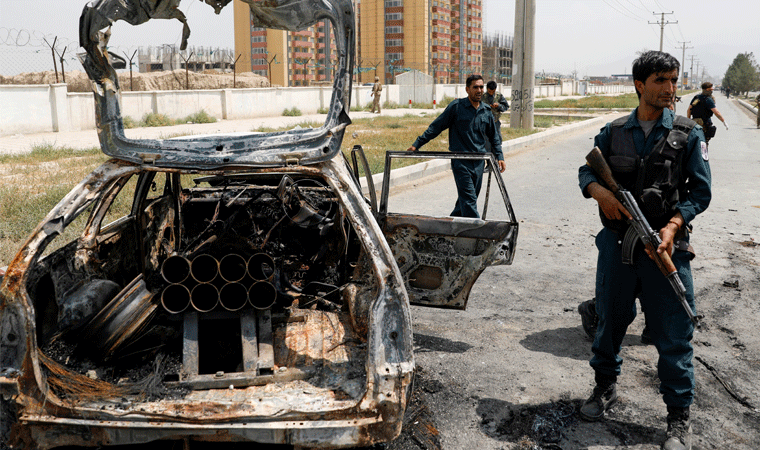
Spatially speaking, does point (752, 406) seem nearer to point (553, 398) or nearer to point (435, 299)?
point (553, 398)

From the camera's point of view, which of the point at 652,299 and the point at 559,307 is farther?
the point at 559,307

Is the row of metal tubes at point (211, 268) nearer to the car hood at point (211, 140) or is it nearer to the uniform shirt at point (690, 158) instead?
the car hood at point (211, 140)

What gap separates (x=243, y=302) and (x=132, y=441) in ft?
2.90

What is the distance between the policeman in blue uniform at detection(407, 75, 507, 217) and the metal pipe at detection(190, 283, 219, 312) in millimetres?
4165

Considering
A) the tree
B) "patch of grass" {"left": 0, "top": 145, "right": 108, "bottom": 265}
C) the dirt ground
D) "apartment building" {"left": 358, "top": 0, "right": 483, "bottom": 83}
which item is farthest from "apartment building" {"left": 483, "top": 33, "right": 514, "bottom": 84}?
"patch of grass" {"left": 0, "top": 145, "right": 108, "bottom": 265}

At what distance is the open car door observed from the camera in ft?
14.6

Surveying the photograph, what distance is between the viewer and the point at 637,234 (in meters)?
3.25

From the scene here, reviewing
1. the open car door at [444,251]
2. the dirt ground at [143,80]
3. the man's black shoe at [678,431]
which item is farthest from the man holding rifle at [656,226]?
the dirt ground at [143,80]

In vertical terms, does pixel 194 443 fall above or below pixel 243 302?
below

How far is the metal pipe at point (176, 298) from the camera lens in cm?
322

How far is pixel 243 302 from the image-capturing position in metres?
3.32

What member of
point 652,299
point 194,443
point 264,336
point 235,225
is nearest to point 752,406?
point 652,299

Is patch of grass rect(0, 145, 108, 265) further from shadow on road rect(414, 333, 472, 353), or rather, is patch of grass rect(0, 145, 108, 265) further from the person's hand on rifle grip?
the person's hand on rifle grip

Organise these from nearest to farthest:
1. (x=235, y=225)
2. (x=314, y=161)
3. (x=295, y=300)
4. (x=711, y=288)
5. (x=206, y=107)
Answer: (x=314, y=161) < (x=295, y=300) < (x=235, y=225) < (x=711, y=288) < (x=206, y=107)
